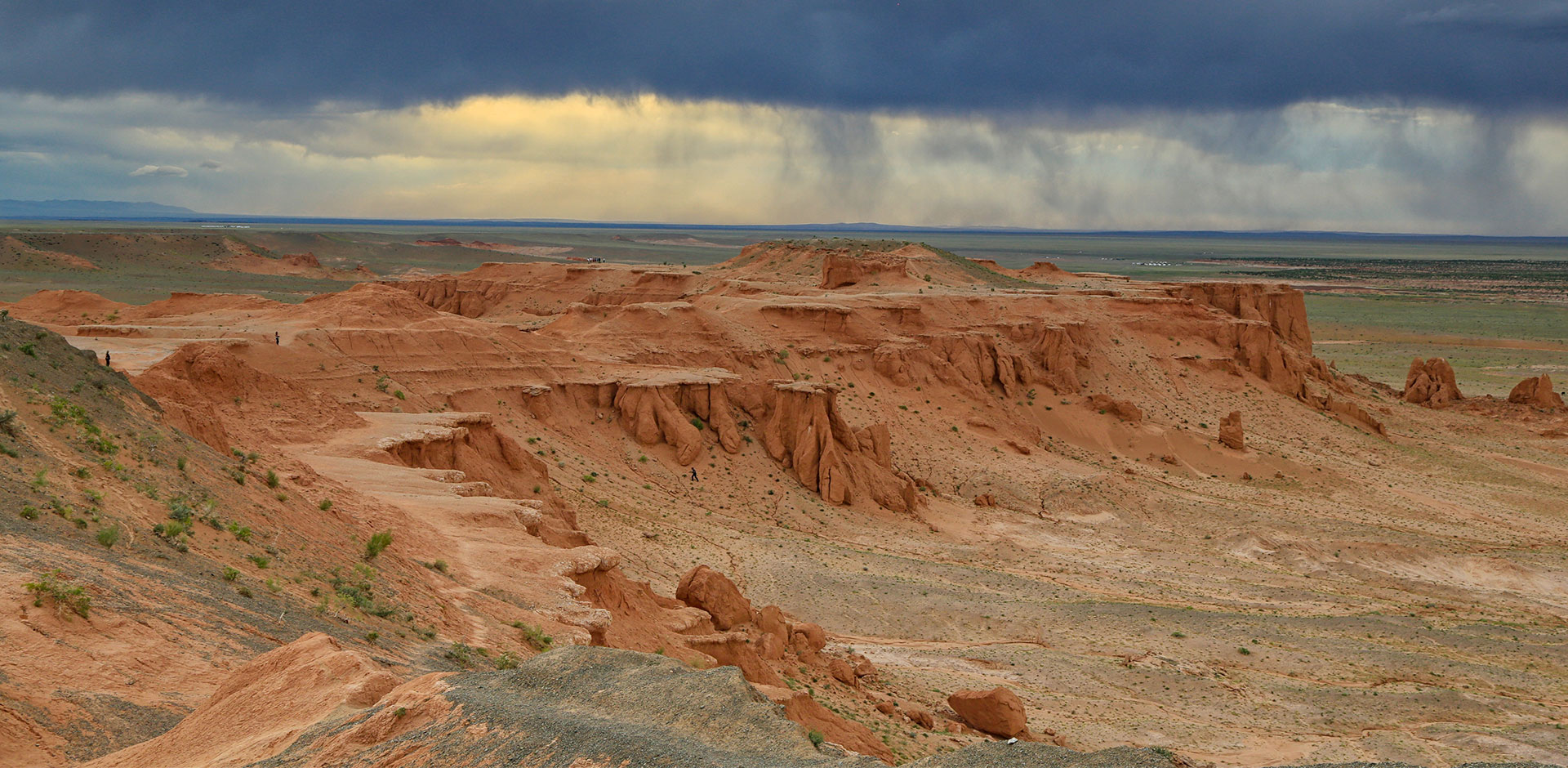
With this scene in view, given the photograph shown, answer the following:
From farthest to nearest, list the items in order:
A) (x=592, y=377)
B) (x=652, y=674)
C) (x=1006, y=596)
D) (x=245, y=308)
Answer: (x=245, y=308) → (x=592, y=377) → (x=1006, y=596) → (x=652, y=674)

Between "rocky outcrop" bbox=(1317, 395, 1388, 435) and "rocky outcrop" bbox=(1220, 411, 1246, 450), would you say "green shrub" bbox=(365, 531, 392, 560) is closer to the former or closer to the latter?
"rocky outcrop" bbox=(1220, 411, 1246, 450)

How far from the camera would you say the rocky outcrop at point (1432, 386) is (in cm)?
6109

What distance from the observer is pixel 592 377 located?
121 ft

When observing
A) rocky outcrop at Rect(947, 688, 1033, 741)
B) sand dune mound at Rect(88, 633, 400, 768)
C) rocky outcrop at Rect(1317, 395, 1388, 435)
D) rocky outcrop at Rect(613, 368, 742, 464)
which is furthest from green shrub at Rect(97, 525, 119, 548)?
rocky outcrop at Rect(1317, 395, 1388, 435)

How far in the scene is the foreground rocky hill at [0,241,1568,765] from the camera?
10789 millimetres

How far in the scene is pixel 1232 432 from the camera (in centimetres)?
4597

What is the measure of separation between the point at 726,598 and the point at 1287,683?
41.0 ft

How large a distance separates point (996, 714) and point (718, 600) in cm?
528

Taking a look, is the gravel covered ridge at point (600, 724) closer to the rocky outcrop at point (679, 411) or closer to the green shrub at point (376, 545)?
the green shrub at point (376, 545)

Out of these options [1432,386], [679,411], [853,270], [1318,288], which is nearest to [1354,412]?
[1432,386]

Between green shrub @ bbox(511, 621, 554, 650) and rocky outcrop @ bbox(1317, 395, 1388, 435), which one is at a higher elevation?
green shrub @ bbox(511, 621, 554, 650)

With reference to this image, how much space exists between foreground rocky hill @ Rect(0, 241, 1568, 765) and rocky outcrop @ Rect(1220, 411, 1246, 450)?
0.11m

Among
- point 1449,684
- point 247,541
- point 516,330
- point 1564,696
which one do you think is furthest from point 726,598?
point 516,330

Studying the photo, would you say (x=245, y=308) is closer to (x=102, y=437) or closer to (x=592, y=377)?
(x=592, y=377)
